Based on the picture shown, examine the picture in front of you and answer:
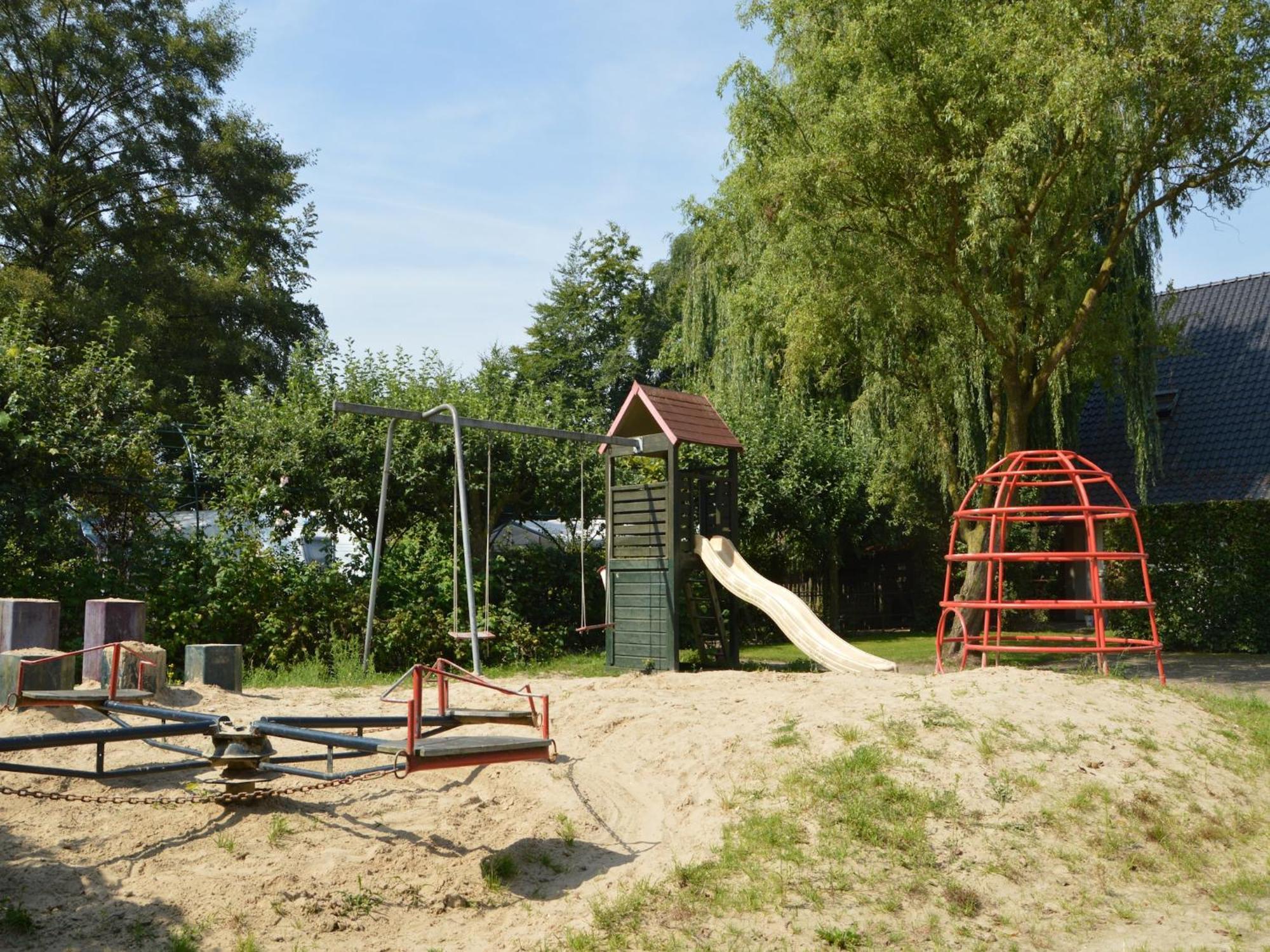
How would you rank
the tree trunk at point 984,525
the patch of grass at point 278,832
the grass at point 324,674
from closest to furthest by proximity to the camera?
the patch of grass at point 278,832 < the grass at point 324,674 < the tree trunk at point 984,525

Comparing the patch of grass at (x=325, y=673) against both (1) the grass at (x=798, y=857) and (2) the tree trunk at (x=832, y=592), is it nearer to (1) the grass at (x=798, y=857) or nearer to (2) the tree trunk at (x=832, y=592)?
(1) the grass at (x=798, y=857)

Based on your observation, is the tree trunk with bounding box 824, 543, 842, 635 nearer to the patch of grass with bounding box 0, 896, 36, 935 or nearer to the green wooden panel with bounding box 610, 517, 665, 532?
the green wooden panel with bounding box 610, 517, 665, 532

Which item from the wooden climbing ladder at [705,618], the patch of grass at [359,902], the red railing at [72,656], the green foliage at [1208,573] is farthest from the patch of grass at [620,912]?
the green foliage at [1208,573]

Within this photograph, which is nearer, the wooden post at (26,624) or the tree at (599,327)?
the wooden post at (26,624)

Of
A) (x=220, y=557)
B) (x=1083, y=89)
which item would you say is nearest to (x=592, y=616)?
(x=220, y=557)

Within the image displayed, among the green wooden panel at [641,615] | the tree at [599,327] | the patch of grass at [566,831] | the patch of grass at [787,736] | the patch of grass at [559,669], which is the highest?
the tree at [599,327]

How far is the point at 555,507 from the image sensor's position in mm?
15500

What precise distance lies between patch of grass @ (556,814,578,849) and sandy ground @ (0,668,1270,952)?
0.02 meters

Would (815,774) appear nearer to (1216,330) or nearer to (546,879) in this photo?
(546,879)

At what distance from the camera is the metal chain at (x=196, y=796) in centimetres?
486

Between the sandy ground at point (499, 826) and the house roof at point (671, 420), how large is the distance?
15.2 feet

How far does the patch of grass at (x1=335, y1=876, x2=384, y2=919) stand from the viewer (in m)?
4.75

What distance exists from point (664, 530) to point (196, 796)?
734 centimetres

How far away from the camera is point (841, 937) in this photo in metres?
4.51
